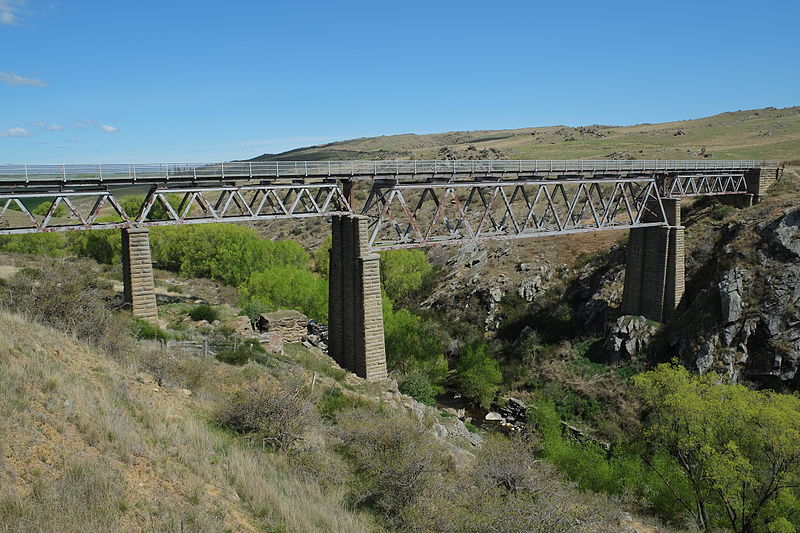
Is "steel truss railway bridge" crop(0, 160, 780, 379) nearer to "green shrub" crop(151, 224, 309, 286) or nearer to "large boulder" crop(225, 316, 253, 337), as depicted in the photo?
"large boulder" crop(225, 316, 253, 337)

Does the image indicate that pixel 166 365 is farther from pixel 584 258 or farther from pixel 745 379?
pixel 584 258

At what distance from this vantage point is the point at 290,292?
139ft

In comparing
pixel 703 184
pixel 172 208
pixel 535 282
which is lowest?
pixel 535 282

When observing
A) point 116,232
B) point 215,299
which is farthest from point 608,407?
point 116,232

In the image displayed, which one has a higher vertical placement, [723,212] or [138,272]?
[723,212]

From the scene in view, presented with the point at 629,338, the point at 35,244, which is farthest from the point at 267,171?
A: the point at 35,244

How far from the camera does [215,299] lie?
4466 cm

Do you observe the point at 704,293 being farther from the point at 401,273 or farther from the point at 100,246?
the point at 100,246

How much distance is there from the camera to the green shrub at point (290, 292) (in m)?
41.4

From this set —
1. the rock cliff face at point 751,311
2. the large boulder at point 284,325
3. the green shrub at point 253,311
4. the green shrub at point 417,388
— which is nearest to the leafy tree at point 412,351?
the green shrub at point 417,388

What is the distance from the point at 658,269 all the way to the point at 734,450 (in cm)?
2024

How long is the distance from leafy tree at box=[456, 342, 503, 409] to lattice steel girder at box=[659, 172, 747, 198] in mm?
17099

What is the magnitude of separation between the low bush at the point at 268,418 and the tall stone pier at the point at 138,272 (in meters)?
12.3

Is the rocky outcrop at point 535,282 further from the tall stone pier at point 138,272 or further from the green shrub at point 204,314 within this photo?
the tall stone pier at point 138,272
